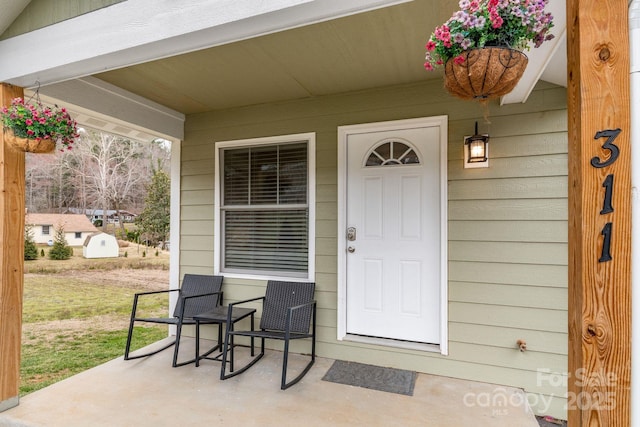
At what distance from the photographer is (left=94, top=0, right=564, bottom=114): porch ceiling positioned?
2145mm

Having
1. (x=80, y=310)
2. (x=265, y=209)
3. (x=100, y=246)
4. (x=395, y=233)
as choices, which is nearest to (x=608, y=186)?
(x=395, y=233)

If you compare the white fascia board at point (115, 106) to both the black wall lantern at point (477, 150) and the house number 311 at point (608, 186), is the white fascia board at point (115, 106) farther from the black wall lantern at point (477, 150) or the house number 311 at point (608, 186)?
the house number 311 at point (608, 186)

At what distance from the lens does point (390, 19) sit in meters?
2.09

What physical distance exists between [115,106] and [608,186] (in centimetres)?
363

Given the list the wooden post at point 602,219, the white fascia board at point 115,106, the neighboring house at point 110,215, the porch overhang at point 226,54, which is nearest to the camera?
the wooden post at point 602,219

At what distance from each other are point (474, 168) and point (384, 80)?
1062mm

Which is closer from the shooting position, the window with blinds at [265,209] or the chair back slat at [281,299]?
the chair back slat at [281,299]

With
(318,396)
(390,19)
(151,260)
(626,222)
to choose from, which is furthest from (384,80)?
(151,260)

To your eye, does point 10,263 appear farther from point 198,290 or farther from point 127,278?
point 127,278

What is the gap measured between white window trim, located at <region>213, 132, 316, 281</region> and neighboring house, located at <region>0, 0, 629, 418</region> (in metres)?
0.02

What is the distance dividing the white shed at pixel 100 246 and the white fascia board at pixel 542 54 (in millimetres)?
7326

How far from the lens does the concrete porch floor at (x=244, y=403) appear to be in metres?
2.21

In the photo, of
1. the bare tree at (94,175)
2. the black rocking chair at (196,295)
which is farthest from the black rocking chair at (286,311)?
the bare tree at (94,175)

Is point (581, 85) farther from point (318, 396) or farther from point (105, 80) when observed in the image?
point (105, 80)
